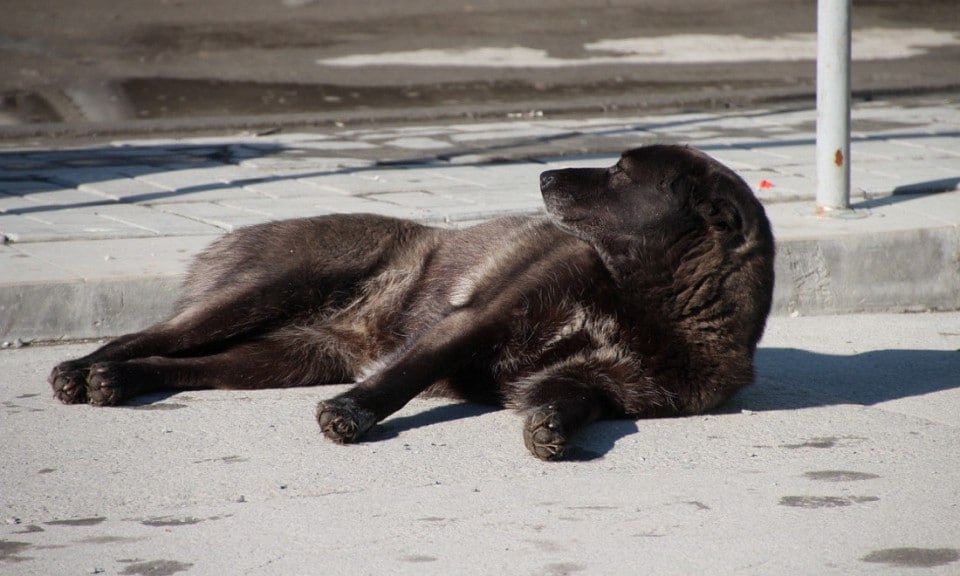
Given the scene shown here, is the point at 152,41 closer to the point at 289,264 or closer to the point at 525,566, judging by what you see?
the point at 289,264

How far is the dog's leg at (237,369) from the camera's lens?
14.5 ft

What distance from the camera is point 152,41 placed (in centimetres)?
1481

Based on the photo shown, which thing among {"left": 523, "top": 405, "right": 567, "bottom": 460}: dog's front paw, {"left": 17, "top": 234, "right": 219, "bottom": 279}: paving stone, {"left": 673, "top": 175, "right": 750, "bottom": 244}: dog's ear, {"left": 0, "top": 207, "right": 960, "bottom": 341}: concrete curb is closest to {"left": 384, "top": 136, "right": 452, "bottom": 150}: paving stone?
{"left": 17, "top": 234, "right": 219, "bottom": 279}: paving stone

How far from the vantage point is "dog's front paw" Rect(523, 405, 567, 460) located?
3.84 m

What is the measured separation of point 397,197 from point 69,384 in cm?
291

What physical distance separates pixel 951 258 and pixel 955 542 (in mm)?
3279

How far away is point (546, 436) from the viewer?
3.84 meters

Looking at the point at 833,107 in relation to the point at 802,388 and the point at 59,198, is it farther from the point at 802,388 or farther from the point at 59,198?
the point at 59,198

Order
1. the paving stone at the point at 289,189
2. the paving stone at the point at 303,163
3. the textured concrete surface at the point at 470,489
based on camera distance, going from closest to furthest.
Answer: the textured concrete surface at the point at 470,489 → the paving stone at the point at 289,189 → the paving stone at the point at 303,163

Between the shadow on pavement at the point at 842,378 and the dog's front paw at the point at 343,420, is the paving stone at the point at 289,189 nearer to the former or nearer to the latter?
the shadow on pavement at the point at 842,378

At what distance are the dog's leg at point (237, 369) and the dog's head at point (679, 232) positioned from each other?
985mm

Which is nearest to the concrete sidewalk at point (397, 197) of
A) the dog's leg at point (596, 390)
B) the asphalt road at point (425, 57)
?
the asphalt road at point (425, 57)

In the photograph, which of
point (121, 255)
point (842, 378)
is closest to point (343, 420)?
point (842, 378)

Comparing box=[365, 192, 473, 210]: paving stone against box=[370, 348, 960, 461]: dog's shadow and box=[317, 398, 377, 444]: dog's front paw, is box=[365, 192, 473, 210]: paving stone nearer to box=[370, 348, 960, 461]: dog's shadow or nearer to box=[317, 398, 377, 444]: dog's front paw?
box=[370, 348, 960, 461]: dog's shadow
